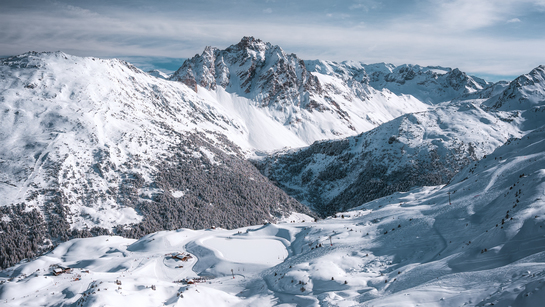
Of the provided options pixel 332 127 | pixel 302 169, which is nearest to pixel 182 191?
pixel 302 169

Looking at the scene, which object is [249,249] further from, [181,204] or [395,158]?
[395,158]

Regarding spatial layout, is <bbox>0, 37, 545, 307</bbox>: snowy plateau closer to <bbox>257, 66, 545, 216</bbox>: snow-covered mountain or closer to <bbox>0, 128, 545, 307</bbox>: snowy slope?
<bbox>0, 128, 545, 307</bbox>: snowy slope

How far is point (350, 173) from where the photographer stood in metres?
112

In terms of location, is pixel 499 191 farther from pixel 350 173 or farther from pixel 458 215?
pixel 350 173

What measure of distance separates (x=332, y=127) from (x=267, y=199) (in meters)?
97.7

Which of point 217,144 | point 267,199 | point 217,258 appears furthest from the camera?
point 217,144

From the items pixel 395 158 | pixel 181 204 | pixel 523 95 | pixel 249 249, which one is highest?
pixel 523 95

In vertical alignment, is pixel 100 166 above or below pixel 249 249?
below

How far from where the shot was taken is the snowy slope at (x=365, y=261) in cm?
1838

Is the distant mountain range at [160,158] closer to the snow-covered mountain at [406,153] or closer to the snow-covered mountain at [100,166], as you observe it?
the snow-covered mountain at [100,166]

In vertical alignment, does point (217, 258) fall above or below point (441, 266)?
below

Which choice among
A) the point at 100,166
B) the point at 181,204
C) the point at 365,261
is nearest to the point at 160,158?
the point at 100,166

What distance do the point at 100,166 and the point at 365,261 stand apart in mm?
80968

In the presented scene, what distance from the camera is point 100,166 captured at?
8688 centimetres
